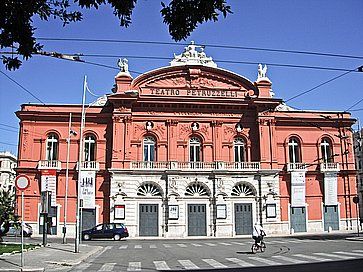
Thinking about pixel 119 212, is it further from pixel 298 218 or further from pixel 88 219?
pixel 298 218

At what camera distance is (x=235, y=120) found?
46.3 m

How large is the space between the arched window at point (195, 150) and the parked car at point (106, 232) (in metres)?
11.2

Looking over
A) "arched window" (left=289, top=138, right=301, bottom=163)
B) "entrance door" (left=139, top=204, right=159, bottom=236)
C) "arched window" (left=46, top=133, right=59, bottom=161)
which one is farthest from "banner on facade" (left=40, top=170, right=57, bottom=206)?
"arched window" (left=289, top=138, right=301, bottom=163)

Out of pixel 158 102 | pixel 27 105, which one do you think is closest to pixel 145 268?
pixel 158 102

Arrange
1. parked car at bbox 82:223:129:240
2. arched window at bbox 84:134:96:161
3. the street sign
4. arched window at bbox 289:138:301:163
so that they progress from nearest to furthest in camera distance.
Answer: the street sign → parked car at bbox 82:223:129:240 → arched window at bbox 84:134:96:161 → arched window at bbox 289:138:301:163

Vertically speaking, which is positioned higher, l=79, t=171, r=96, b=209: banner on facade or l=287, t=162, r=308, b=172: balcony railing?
l=287, t=162, r=308, b=172: balcony railing

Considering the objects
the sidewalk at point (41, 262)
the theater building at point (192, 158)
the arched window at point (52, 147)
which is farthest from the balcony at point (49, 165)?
the sidewalk at point (41, 262)

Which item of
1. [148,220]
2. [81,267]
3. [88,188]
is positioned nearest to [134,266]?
[81,267]

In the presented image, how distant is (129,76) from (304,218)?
23509 millimetres

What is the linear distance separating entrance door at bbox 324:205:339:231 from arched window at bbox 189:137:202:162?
47.5ft

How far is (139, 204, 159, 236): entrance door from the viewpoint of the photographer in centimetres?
4206

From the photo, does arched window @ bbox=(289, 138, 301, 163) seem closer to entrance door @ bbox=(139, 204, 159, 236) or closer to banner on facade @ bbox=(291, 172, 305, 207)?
banner on facade @ bbox=(291, 172, 305, 207)

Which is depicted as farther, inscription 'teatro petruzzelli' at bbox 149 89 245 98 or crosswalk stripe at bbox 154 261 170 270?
inscription 'teatro petruzzelli' at bbox 149 89 245 98

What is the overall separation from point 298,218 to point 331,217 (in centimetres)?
378
